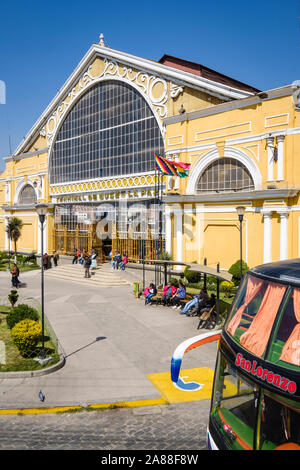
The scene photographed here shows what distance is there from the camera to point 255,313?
5375mm

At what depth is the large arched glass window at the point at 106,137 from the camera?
1091 inches

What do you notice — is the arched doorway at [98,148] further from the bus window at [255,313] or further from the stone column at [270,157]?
the bus window at [255,313]

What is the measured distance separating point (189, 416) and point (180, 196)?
646 inches

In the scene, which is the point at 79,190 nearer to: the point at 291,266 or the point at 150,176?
the point at 150,176

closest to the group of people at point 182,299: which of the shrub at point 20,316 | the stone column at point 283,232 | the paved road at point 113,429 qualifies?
the stone column at point 283,232

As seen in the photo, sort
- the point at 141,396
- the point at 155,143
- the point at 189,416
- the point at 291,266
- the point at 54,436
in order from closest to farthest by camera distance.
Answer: the point at 291,266
the point at 54,436
the point at 189,416
the point at 141,396
the point at 155,143

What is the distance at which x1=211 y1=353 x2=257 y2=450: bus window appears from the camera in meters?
5.01

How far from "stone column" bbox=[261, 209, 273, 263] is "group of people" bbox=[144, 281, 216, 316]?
417 centimetres

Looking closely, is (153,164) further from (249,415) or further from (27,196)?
(249,415)

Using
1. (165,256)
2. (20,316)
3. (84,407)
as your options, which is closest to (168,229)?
(165,256)

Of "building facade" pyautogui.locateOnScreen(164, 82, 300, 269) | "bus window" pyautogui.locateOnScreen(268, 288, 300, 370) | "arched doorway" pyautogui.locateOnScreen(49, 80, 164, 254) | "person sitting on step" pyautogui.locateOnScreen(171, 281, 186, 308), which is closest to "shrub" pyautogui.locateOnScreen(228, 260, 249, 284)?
"building facade" pyautogui.locateOnScreen(164, 82, 300, 269)

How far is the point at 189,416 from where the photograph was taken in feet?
27.4

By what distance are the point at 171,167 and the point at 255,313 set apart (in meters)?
17.1

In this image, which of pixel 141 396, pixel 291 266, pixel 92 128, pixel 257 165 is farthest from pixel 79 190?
pixel 291 266
